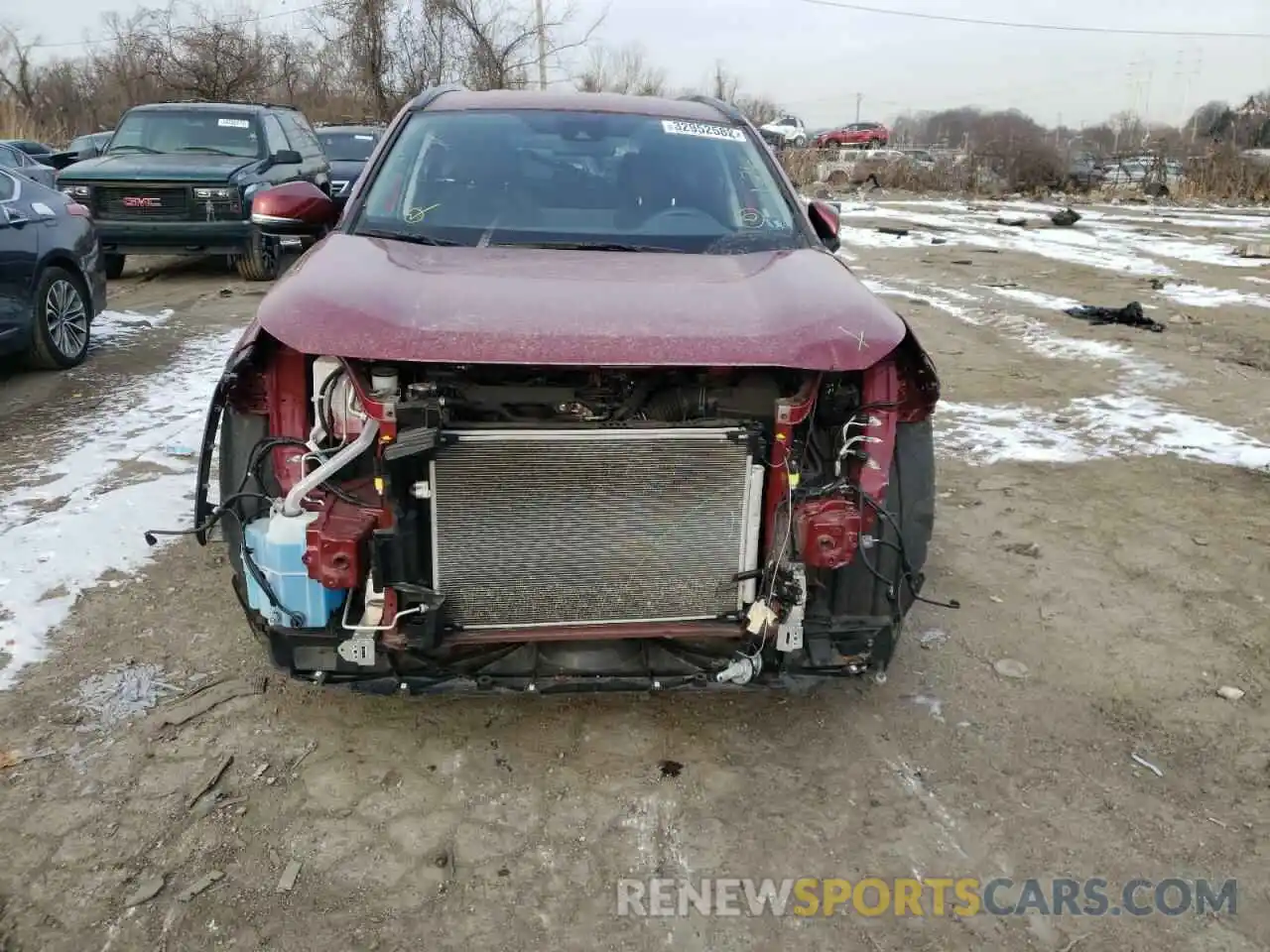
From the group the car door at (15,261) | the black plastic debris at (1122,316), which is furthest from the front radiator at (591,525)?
the black plastic debris at (1122,316)

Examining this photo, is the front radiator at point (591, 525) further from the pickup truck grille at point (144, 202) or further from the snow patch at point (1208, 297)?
the snow patch at point (1208, 297)

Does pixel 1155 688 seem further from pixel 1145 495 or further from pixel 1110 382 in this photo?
pixel 1110 382

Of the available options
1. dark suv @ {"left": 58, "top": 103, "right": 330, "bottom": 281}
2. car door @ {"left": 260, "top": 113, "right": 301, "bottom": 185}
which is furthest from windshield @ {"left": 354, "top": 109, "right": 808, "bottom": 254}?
car door @ {"left": 260, "top": 113, "right": 301, "bottom": 185}

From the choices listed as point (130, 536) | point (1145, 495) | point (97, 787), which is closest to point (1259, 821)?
point (1145, 495)

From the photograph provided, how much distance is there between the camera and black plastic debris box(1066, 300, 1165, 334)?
895cm

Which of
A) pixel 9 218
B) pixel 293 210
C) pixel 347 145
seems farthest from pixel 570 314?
pixel 347 145

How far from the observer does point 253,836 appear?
8.18 ft

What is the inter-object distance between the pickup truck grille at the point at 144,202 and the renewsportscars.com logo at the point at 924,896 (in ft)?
31.5

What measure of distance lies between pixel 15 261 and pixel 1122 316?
30.2ft

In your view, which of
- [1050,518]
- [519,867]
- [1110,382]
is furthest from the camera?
[1110,382]

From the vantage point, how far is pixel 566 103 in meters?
4.10

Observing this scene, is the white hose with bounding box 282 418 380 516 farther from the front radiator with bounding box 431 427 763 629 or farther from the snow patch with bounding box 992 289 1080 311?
the snow patch with bounding box 992 289 1080 311

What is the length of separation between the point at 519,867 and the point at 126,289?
33.0 ft

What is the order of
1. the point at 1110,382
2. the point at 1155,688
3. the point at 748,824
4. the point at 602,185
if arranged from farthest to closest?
the point at 1110,382 < the point at 602,185 < the point at 1155,688 < the point at 748,824
